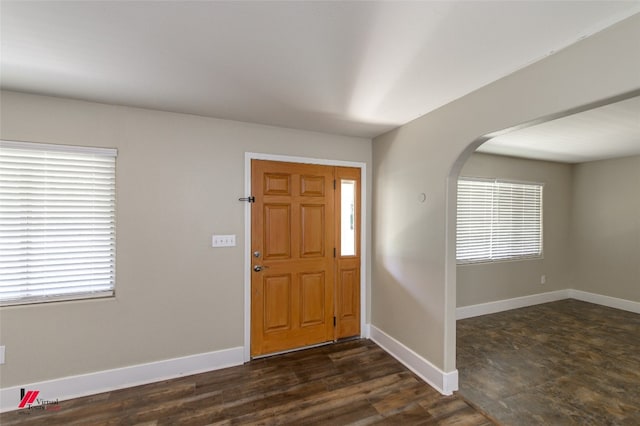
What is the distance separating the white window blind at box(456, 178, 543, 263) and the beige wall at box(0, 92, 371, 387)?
2885 mm

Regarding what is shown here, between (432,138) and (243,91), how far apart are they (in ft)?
5.68

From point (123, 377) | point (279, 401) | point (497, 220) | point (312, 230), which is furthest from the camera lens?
point (497, 220)

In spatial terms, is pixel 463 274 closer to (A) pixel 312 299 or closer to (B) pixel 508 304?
(B) pixel 508 304

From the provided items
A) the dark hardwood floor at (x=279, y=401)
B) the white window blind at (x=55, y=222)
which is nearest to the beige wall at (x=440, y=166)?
the dark hardwood floor at (x=279, y=401)

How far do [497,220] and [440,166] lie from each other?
2.61 m

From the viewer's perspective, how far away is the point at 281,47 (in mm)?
1559

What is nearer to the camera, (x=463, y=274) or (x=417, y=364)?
(x=417, y=364)

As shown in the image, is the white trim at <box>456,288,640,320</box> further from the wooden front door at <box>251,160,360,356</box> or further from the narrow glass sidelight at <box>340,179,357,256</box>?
the wooden front door at <box>251,160,360,356</box>

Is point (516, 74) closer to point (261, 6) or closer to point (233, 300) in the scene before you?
point (261, 6)

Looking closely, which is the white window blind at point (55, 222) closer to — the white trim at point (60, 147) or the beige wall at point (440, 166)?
the white trim at point (60, 147)

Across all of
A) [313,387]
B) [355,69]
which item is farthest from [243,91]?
[313,387]

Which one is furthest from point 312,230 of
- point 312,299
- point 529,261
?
point 529,261

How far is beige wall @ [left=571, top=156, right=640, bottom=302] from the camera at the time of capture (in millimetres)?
4254

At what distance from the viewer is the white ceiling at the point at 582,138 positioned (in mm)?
2496
